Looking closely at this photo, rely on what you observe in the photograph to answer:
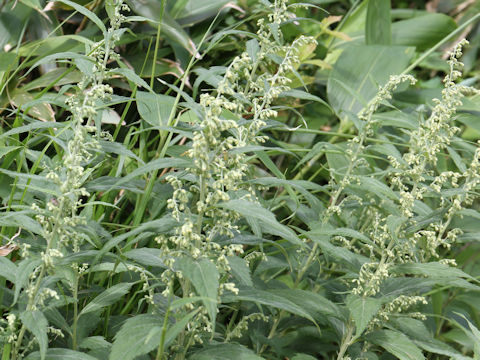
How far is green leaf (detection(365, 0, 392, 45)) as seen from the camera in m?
2.63

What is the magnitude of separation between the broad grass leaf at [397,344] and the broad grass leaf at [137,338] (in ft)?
1.83

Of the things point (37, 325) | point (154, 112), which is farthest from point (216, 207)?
point (154, 112)

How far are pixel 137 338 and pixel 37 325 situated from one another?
0.19 metres

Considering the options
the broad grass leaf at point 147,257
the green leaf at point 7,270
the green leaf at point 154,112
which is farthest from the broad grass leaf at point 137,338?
the green leaf at point 154,112

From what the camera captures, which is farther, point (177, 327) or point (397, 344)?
point (397, 344)

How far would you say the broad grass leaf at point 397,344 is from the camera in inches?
52.2

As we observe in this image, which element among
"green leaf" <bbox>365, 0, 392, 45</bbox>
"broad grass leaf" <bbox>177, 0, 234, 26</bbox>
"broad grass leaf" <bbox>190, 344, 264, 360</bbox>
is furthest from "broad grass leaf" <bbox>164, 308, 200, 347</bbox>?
"green leaf" <bbox>365, 0, 392, 45</bbox>

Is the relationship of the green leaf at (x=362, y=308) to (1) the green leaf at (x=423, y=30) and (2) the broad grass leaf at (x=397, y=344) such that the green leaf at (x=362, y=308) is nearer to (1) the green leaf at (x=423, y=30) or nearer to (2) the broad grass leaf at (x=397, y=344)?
(2) the broad grass leaf at (x=397, y=344)

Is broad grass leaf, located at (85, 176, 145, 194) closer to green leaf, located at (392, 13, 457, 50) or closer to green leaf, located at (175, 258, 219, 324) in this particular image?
green leaf, located at (175, 258, 219, 324)

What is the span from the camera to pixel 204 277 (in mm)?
1009

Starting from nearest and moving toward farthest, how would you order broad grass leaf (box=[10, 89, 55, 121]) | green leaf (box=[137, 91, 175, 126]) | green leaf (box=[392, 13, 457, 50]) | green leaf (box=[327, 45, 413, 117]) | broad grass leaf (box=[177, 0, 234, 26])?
1. green leaf (box=[137, 91, 175, 126])
2. broad grass leaf (box=[10, 89, 55, 121])
3. broad grass leaf (box=[177, 0, 234, 26])
4. green leaf (box=[327, 45, 413, 117])
5. green leaf (box=[392, 13, 457, 50])

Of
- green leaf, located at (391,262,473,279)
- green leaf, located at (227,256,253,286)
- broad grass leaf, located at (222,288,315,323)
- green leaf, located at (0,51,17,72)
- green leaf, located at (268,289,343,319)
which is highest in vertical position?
green leaf, located at (0,51,17,72)

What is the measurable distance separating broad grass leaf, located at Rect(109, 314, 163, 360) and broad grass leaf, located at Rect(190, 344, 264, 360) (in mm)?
125

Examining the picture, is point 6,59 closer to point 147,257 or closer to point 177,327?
point 147,257
